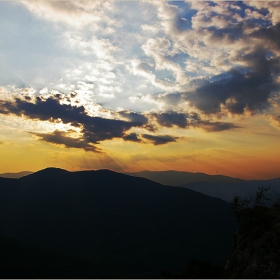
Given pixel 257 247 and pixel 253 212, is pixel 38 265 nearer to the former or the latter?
pixel 253 212

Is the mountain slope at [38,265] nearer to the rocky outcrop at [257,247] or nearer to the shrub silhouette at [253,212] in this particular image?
the rocky outcrop at [257,247]

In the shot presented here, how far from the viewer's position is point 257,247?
26.1 meters

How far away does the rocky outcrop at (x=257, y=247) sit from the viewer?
22.7 metres

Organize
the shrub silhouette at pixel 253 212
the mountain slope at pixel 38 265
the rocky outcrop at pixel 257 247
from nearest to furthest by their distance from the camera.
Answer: the rocky outcrop at pixel 257 247 < the shrub silhouette at pixel 253 212 < the mountain slope at pixel 38 265

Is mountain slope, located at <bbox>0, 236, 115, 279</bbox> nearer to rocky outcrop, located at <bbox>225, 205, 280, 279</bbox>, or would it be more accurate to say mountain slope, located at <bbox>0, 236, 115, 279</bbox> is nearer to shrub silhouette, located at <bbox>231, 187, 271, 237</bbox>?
rocky outcrop, located at <bbox>225, 205, 280, 279</bbox>

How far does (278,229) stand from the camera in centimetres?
2622


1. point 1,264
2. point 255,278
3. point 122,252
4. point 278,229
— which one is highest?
point 278,229

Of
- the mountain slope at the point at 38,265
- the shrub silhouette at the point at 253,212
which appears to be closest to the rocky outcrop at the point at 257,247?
the shrub silhouette at the point at 253,212

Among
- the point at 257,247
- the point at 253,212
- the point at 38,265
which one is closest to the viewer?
the point at 257,247

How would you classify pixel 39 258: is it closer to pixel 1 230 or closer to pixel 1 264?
pixel 1 264

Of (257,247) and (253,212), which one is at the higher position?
(253,212)

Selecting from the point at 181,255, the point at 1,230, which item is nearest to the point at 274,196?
the point at 181,255

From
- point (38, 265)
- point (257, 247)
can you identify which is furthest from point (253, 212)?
point (38, 265)

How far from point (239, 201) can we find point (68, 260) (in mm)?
118727
